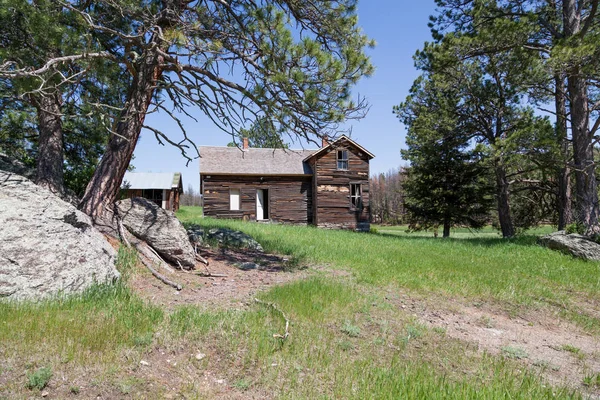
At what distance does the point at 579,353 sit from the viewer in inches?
169

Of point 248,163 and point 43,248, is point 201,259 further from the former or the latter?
point 248,163

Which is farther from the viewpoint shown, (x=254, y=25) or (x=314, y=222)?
(x=314, y=222)

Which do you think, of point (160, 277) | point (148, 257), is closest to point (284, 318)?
point (160, 277)

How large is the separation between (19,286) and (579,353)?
22.3 ft

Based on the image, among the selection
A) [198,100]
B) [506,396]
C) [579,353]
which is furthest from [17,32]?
[579,353]

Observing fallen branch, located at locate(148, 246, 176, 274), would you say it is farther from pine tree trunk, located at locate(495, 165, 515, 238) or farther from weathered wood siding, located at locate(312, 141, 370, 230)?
weathered wood siding, located at locate(312, 141, 370, 230)

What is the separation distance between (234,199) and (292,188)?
4096 mm

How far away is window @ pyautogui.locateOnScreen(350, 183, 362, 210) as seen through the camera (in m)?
24.4

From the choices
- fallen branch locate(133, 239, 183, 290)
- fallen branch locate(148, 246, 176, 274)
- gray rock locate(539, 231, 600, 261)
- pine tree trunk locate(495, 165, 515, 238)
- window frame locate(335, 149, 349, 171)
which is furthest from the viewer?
window frame locate(335, 149, 349, 171)

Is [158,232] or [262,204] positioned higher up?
[262,204]

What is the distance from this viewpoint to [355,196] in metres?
24.5

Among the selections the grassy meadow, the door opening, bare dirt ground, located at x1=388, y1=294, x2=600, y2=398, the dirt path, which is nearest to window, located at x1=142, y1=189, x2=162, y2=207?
the door opening

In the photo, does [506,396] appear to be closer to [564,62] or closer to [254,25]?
[254,25]

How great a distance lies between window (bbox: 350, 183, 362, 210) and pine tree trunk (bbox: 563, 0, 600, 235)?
44.7 feet
